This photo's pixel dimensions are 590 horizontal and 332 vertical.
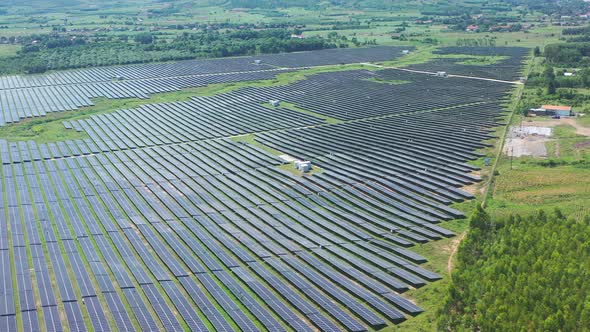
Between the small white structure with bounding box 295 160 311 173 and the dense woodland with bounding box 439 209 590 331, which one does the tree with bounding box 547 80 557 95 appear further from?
the dense woodland with bounding box 439 209 590 331

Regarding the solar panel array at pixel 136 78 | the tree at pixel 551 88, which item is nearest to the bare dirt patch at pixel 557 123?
the tree at pixel 551 88

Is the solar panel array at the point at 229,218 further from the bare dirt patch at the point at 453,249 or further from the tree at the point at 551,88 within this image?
the tree at the point at 551,88

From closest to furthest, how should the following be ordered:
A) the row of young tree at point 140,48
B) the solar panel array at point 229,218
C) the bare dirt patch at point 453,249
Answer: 1. the solar panel array at point 229,218
2. the bare dirt patch at point 453,249
3. the row of young tree at point 140,48

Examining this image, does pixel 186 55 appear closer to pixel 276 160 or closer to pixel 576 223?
pixel 276 160

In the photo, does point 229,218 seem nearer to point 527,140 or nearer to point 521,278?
point 521,278

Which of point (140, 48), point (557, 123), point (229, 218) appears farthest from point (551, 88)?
point (140, 48)
